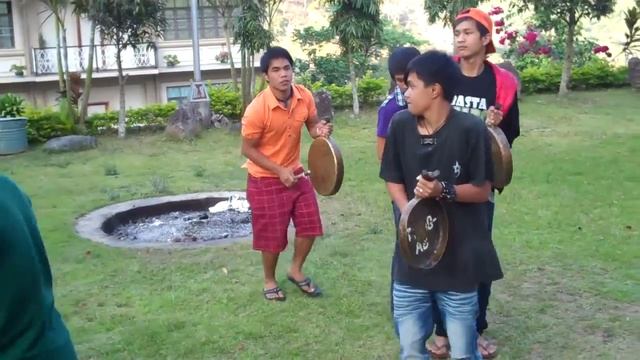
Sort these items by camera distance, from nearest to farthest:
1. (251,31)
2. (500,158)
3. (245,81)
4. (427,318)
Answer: (427,318) → (500,158) → (251,31) → (245,81)

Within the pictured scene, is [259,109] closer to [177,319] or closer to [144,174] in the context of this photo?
[177,319]

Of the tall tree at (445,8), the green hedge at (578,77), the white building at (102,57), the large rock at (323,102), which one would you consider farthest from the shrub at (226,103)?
the green hedge at (578,77)

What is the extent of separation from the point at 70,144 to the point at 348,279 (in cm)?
881

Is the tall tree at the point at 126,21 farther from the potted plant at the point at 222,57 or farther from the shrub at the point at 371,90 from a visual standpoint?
the potted plant at the point at 222,57

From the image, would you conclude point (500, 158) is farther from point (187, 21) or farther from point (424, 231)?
point (187, 21)

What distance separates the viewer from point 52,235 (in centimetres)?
737

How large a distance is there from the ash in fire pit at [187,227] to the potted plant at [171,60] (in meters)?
14.0

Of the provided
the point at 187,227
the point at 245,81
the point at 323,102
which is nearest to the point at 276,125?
the point at 187,227

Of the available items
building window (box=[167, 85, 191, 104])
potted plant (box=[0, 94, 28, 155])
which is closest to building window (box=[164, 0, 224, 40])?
building window (box=[167, 85, 191, 104])

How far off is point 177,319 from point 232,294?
543mm

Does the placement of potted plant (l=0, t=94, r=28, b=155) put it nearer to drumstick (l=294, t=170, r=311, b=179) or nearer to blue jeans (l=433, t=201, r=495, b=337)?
drumstick (l=294, t=170, r=311, b=179)

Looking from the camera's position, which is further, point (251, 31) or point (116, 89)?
point (116, 89)

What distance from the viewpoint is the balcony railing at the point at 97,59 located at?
2084 cm

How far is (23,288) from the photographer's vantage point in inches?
80.0
